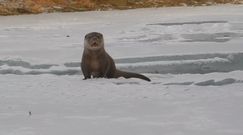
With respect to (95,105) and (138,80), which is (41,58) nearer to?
(138,80)

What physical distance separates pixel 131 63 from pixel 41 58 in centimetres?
176

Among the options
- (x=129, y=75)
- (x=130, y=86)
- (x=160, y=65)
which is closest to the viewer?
(x=130, y=86)

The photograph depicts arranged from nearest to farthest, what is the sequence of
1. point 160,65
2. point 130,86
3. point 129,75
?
1. point 130,86
2. point 129,75
3. point 160,65

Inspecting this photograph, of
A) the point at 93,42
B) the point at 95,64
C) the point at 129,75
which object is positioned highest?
the point at 93,42

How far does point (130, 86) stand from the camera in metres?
7.12

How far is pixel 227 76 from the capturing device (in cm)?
775

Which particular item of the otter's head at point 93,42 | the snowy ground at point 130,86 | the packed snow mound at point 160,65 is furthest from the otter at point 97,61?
the packed snow mound at point 160,65

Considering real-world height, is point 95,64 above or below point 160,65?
above

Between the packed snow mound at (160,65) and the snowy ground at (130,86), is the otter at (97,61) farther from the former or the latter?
the packed snow mound at (160,65)

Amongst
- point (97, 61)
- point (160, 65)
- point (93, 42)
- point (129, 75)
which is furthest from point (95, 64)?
point (160, 65)

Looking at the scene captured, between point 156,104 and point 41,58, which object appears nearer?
point 156,104

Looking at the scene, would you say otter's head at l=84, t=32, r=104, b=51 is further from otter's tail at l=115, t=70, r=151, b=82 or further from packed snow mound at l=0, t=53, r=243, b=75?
packed snow mound at l=0, t=53, r=243, b=75

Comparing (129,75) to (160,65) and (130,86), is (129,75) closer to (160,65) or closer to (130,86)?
(130,86)

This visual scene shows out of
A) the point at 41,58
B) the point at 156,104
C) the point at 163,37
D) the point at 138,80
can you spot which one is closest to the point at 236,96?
the point at 156,104
